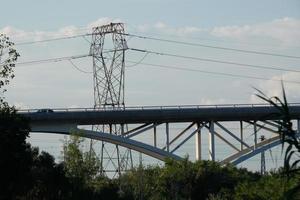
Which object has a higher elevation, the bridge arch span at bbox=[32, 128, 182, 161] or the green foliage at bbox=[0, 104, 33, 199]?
the bridge arch span at bbox=[32, 128, 182, 161]

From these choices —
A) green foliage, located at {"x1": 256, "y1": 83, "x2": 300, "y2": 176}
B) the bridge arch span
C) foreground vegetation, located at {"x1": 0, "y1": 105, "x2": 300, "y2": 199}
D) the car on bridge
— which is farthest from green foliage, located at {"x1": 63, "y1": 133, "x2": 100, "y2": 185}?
green foliage, located at {"x1": 256, "y1": 83, "x2": 300, "y2": 176}

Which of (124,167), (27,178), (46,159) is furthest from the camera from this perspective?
(124,167)

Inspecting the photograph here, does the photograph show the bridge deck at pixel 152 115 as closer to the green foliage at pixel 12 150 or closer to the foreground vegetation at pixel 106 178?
the foreground vegetation at pixel 106 178

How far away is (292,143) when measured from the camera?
1027 cm

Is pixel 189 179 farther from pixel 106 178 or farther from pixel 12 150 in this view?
pixel 12 150

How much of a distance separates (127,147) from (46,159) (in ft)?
57.9

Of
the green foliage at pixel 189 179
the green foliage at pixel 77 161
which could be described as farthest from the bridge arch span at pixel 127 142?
the green foliage at pixel 77 161

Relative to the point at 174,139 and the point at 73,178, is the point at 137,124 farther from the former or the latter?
the point at 73,178

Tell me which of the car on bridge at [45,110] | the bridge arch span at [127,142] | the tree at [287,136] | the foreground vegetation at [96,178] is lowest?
the tree at [287,136]

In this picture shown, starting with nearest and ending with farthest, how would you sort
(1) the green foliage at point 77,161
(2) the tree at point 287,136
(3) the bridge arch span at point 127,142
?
(2) the tree at point 287,136 → (1) the green foliage at point 77,161 → (3) the bridge arch span at point 127,142

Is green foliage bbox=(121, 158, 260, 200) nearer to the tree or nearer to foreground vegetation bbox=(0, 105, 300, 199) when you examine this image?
foreground vegetation bbox=(0, 105, 300, 199)

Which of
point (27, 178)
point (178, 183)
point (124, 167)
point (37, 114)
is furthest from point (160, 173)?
point (27, 178)

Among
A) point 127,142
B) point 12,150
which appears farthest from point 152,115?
point 12,150

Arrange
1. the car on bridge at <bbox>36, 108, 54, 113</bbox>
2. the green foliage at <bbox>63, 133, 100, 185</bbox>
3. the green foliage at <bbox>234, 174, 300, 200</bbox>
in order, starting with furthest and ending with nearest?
the car on bridge at <bbox>36, 108, 54, 113</bbox> → the green foliage at <bbox>63, 133, 100, 185</bbox> → the green foliage at <bbox>234, 174, 300, 200</bbox>
